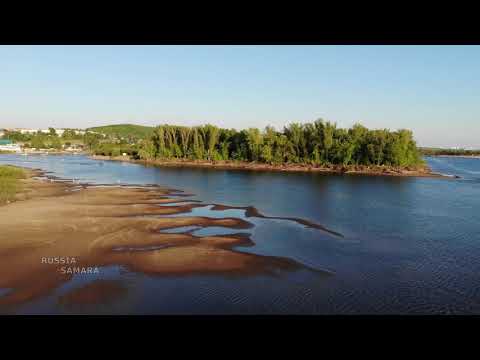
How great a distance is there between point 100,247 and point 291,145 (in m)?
49.9

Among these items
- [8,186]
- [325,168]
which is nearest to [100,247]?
[8,186]

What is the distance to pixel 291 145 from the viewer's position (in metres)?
→ 58.8

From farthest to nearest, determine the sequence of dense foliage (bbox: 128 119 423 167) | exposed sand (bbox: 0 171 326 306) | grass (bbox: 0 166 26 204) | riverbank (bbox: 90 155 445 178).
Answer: dense foliage (bbox: 128 119 423 167), riverbank (bbox: 90 155 445 178), grass (bbox: 0 166 26 204), exposed sand (bbox: 0 171 326 306)

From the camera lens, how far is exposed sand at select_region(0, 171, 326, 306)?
942cm

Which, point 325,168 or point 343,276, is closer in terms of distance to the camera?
point 343,276

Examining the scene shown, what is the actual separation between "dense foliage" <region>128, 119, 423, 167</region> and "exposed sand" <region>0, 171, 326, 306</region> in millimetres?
42371

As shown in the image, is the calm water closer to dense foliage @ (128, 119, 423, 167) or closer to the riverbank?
the riverbank

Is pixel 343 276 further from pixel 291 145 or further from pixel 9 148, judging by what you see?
pixel 9 148

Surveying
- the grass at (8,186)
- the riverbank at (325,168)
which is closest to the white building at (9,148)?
the riverbank at (325,168)

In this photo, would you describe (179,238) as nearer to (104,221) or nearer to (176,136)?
(104,221)

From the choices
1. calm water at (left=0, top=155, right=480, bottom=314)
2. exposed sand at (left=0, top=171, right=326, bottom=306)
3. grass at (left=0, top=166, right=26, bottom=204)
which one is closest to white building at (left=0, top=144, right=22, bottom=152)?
grass at (left=0, top=166, right=26, bottom=204)
